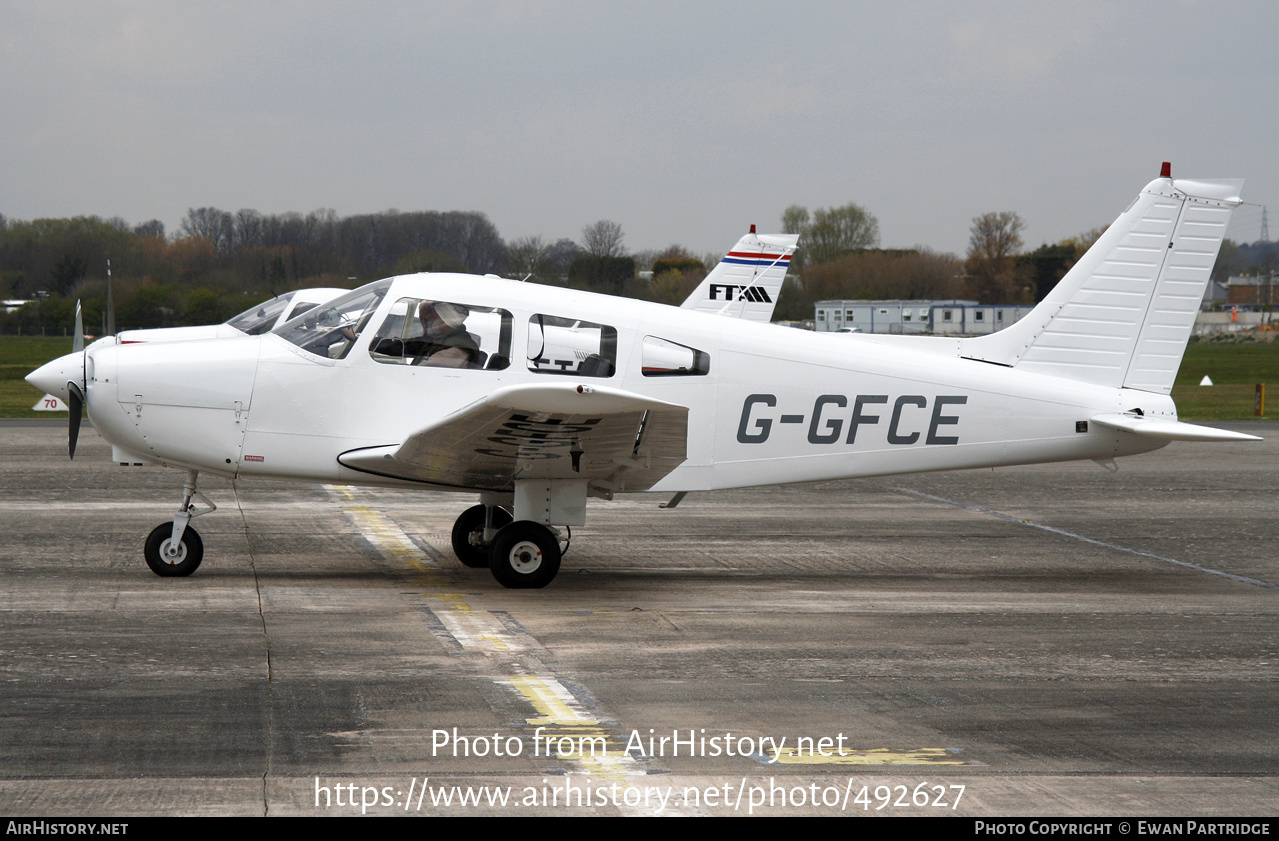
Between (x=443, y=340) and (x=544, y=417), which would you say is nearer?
(x=544, y=417)

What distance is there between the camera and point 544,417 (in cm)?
831

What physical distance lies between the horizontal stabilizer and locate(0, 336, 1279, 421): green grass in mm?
14664

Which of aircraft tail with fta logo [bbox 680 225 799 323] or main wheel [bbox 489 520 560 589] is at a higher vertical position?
aircraft tail with fta logo [bbox 680 225 799 323]

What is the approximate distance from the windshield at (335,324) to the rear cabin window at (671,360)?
2080mm

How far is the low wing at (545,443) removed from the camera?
802 centimetres

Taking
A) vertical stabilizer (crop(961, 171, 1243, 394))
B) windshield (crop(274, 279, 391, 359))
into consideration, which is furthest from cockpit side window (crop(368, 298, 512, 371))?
vertical stabilizer (crop(961, 171, 1243, 394))

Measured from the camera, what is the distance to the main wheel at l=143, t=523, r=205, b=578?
9414 millimetres

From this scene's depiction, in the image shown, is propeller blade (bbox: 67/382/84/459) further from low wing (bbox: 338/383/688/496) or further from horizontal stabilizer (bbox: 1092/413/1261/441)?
horizontal stabilizer (bbox: 1092/413/1261/441)

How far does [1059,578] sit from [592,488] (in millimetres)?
4137

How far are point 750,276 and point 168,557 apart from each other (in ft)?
57.5

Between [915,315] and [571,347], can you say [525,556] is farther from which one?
[915,315]

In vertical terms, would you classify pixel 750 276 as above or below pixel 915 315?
above

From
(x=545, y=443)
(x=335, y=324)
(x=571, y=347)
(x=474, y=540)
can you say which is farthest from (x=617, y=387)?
(x=335, y=324)
